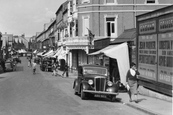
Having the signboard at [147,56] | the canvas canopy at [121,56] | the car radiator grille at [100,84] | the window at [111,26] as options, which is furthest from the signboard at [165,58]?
the window at [111,26]

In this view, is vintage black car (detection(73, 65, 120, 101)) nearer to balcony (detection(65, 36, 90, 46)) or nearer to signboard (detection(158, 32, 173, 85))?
signboard (detection(158, 32, 173, 85))

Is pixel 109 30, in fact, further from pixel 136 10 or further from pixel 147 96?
pixel 147 96

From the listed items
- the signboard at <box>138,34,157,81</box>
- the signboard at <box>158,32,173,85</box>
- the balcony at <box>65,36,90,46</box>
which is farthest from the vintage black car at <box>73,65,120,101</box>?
the balcony at <box>65,36,90,46</box>

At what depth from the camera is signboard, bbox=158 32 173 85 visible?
44.9 ft

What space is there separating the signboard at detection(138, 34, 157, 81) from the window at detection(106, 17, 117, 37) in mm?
16886

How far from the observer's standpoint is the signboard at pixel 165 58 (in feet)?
44.9

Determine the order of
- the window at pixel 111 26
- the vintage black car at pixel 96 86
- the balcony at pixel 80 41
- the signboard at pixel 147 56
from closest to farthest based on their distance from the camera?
the vintage black car at pixel 96 86 < the signboard at pixel 147 56 < the window at pixel 111 26 < the balcony at pixel 80 41

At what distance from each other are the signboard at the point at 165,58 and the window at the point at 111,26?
64.3 ft

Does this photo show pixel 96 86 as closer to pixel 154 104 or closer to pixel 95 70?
pixel 95 70

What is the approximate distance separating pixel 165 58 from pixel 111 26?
21.0 metres

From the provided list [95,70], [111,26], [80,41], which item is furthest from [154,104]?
[80,41]

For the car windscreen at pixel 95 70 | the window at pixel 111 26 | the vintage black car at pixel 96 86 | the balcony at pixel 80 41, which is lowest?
the vintage black car at pixel 96 86

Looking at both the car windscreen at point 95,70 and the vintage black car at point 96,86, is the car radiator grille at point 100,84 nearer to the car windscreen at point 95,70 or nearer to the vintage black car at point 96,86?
the vintage black car at point 96,86

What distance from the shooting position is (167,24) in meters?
14.2
